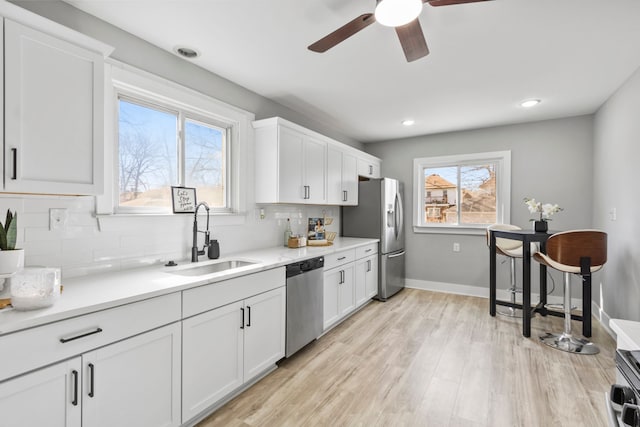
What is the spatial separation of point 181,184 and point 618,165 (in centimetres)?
407

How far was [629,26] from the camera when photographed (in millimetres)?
2053

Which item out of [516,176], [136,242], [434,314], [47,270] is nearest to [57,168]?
[47,270]

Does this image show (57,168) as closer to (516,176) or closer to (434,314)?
(434,314)

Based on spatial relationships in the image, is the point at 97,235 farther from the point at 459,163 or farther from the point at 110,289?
the point at 459,163

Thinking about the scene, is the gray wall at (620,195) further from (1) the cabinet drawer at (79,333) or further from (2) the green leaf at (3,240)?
(2) the green leaf at (3,240)

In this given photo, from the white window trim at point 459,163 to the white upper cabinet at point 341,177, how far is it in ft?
3.69

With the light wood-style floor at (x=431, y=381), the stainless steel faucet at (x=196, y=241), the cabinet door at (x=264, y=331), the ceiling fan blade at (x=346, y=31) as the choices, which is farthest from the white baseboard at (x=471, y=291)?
the ceiling fan blade at (x=346, y=31)

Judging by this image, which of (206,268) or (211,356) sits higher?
(206,268)

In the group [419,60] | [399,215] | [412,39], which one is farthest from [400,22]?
[399,215]

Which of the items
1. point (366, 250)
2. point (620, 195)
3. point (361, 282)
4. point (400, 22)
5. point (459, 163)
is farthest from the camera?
point (459, 163)

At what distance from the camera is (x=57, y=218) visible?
181 centimetres

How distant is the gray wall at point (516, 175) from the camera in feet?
13.2

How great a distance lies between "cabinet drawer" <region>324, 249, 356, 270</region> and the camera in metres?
3.15

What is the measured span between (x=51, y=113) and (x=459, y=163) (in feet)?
15.4
